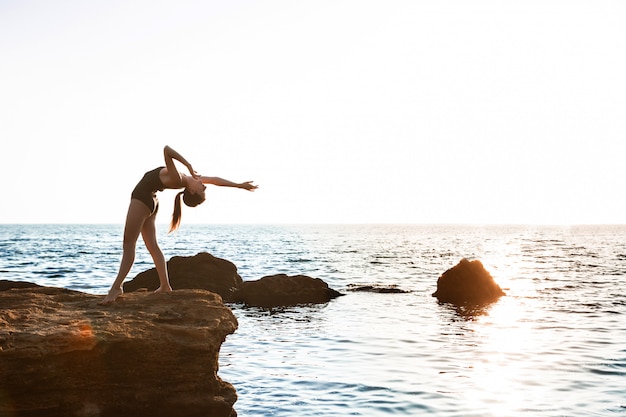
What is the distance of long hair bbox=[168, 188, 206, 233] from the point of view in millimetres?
Result: 8555

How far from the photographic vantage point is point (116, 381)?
24.2 ft

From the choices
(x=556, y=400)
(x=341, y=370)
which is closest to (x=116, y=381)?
(x=341, y=370)

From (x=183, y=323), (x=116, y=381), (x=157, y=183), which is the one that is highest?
(x=157, y=183)

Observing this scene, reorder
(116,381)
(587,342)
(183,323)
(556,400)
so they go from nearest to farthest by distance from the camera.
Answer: (116,381)
(183,323)
(556,400)
(587,342)

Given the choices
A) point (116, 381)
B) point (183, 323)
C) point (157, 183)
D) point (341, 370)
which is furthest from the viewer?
point (341, 370)

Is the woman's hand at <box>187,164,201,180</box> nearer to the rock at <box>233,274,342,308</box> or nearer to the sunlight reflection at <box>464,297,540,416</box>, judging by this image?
the sunlight reflection at <box>464,297,540,416</box>

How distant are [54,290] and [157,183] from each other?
2465mm

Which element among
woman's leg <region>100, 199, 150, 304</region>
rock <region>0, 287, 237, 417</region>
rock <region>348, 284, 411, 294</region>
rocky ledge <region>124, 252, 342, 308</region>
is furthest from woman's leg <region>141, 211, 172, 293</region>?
rock <region>348, 284, 411, 294</region>

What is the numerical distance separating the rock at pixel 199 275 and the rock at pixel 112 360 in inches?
535

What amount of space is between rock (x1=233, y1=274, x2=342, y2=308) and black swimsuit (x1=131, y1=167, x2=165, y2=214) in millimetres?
14922

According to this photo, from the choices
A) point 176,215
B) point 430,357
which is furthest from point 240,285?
point 176,215

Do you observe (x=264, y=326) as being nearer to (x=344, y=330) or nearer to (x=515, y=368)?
(x=344, y=330)

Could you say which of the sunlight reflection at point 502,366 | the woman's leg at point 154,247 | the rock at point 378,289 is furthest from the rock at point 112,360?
the rock at point 378,289

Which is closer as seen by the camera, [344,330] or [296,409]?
[296,409]
